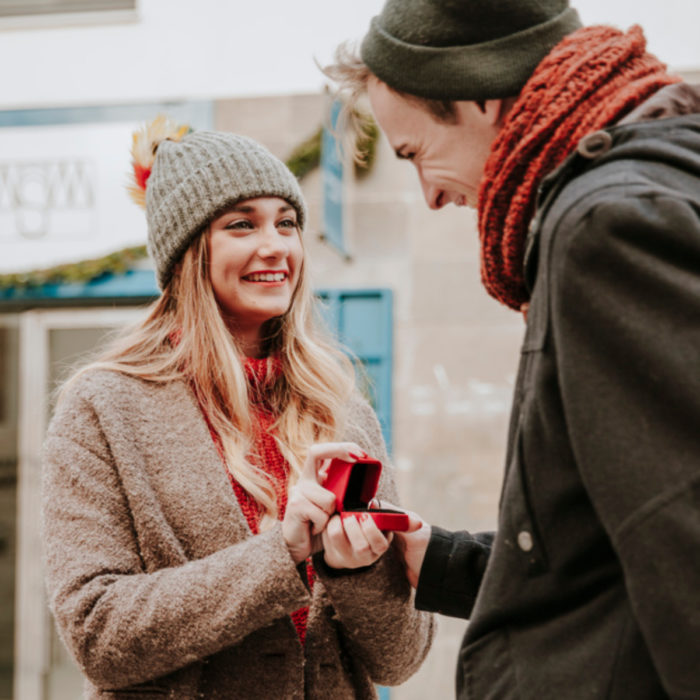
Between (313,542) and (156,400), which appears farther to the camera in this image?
(156,400)

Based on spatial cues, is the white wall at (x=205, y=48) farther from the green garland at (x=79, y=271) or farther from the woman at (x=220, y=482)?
the woman at (x=220, y=482)

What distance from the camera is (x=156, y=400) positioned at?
6.64 ft

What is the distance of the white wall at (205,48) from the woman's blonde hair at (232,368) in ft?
11.7

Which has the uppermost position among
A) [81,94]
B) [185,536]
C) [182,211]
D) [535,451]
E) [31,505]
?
[535,451]

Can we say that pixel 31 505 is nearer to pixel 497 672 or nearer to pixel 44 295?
pixel 44 295

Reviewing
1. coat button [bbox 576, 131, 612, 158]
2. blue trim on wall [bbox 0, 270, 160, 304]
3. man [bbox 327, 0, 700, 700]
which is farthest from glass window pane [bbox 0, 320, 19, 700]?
coat button [bbox 576, 131, 612, 158]

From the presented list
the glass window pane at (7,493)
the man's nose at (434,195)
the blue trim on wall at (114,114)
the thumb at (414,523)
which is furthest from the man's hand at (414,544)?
the glass window pane at (7,493)

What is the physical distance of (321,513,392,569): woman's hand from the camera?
1683 mm

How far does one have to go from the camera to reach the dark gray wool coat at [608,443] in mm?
913

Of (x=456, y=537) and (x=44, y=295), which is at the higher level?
(x=456, y=537)

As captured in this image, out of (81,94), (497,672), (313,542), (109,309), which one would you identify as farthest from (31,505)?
(497,672)

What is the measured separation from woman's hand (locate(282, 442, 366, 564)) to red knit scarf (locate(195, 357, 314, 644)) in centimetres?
15

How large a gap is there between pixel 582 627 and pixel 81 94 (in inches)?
220

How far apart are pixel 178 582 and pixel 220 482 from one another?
0.86ft
